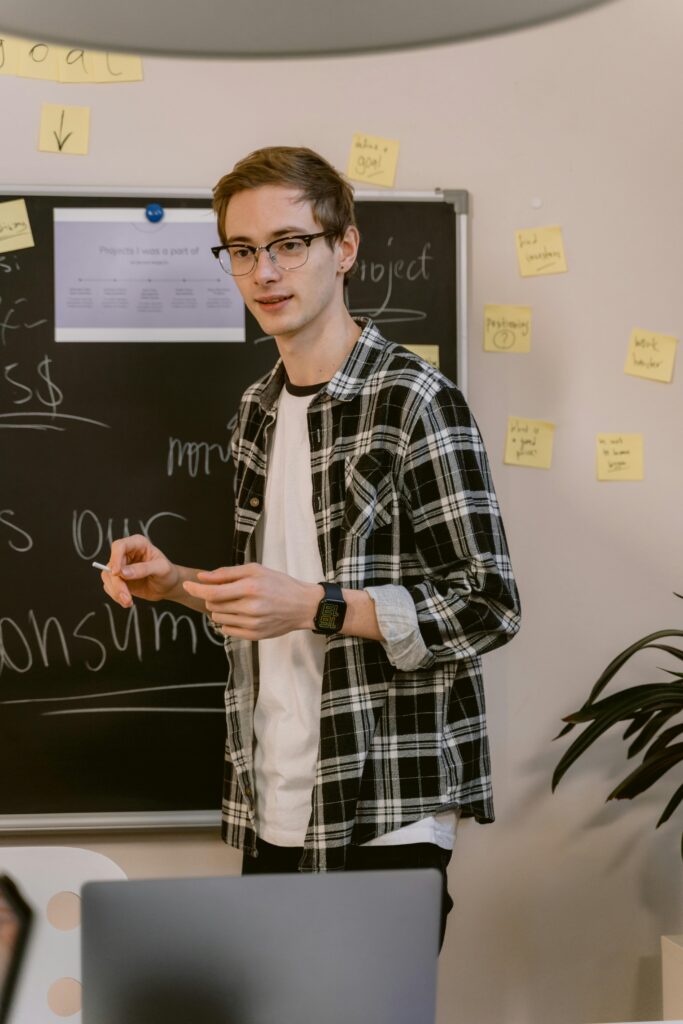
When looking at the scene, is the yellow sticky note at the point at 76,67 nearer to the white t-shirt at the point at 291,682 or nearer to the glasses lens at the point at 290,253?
the glasses lens at the point at 290,253

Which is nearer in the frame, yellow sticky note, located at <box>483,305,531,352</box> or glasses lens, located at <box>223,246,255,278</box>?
glasses lens, located at <box>223,246,255,278</box>

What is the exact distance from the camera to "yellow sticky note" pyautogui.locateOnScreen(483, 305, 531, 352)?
217cm

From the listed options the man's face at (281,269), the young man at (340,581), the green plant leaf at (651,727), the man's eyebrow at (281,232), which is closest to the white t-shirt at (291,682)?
the young man at (340,581)

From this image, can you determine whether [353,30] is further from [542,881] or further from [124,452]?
[542,881]

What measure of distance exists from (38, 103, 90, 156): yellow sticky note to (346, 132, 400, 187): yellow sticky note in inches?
22.3

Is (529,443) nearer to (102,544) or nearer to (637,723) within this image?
(637,723)

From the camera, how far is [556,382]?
218 cm

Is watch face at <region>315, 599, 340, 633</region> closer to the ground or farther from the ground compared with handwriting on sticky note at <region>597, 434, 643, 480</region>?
closer to the ground

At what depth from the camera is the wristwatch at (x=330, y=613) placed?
1369 millimetres

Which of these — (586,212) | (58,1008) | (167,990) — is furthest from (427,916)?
(586,212)

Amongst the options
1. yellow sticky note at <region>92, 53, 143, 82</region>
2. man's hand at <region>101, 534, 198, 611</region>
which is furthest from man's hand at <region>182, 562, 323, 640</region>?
yellow sticky note at <region>92, 53, 143, 82</region>

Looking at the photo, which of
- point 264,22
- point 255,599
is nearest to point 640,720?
point 255,599

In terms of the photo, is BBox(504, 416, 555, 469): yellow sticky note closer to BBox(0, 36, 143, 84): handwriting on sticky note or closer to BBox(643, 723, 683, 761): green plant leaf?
BBox(643, 723, 683, 761): green plant leaf

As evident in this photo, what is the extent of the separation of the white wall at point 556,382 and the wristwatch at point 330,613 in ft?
2.86
